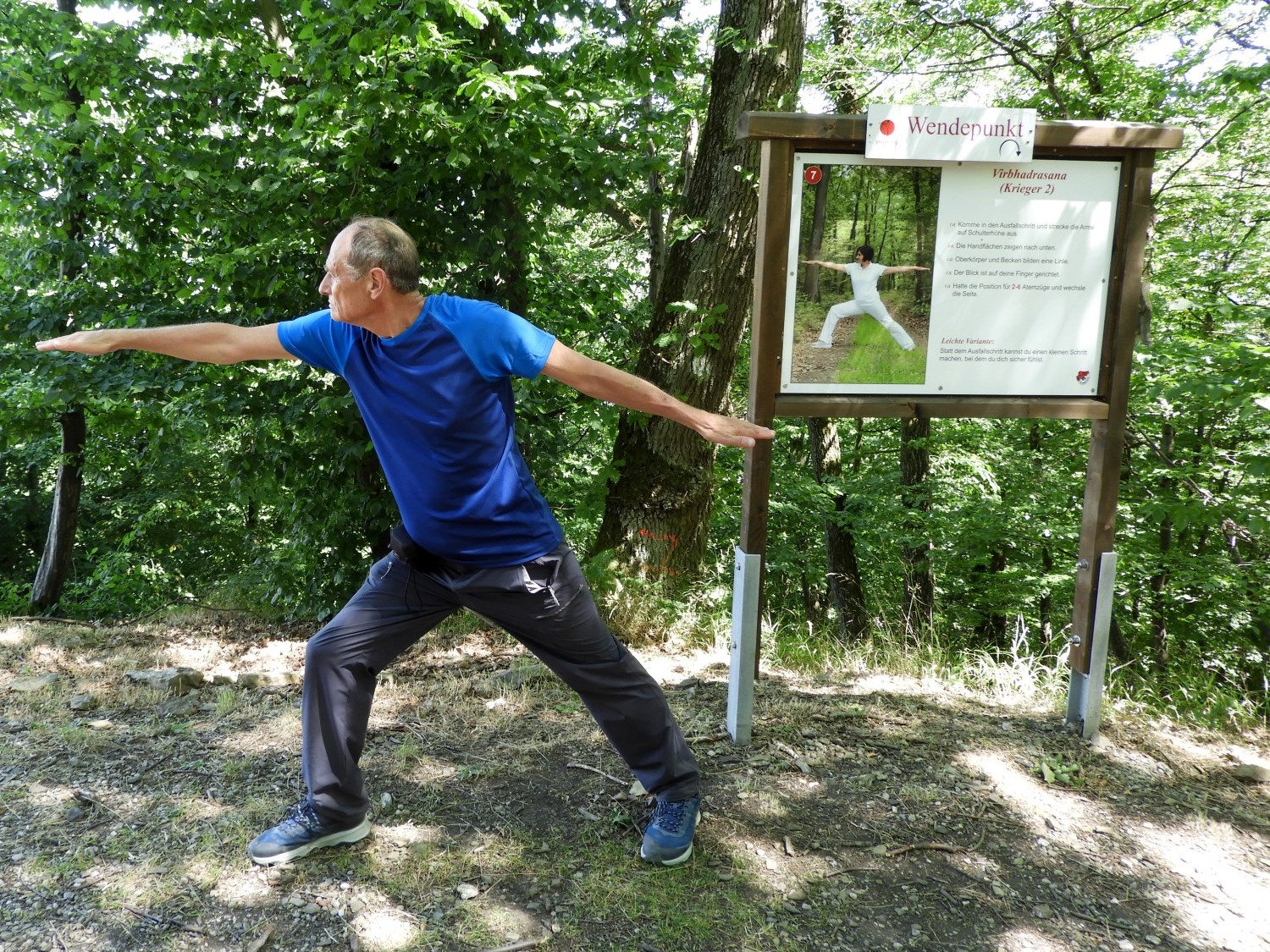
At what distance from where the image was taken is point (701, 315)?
20.2 feet

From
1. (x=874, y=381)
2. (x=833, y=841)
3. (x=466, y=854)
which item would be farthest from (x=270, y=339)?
(x=833, y=841)

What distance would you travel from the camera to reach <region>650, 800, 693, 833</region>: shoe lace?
2990 mm

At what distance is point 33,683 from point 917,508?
9198mm

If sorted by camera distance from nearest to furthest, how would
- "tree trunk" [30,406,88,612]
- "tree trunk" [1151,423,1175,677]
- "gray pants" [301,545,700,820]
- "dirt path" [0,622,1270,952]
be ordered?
"dirt path" [0,622,1270,952] → "gray pants" [301,545,700,820] → "tree trunk" [1151,423,1175,677] → "tree trunk" [30,406,88,612]

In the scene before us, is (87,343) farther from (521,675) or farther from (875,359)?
(875,359)

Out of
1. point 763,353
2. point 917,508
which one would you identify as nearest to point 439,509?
point 763,353

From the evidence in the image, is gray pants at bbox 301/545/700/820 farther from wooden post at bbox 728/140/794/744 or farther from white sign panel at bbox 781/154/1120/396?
white sign panel at bbox 781/154/1120/396

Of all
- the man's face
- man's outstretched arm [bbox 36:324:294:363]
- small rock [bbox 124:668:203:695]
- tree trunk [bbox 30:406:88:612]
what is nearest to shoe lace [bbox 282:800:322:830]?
man's outstretched arm [bbox 36:324:294:363]

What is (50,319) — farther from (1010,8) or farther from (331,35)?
(1010,8)

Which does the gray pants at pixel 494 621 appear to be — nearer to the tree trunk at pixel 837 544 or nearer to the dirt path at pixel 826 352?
the dirt path at pixel 826 352

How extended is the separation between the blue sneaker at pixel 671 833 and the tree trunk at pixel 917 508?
7832mm

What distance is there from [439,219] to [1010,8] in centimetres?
714

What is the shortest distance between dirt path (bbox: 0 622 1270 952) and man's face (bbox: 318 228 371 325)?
1.81 meters

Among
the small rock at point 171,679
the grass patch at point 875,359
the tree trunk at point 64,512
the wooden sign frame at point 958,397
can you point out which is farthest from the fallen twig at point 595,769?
the tree trunk at point 64,512
